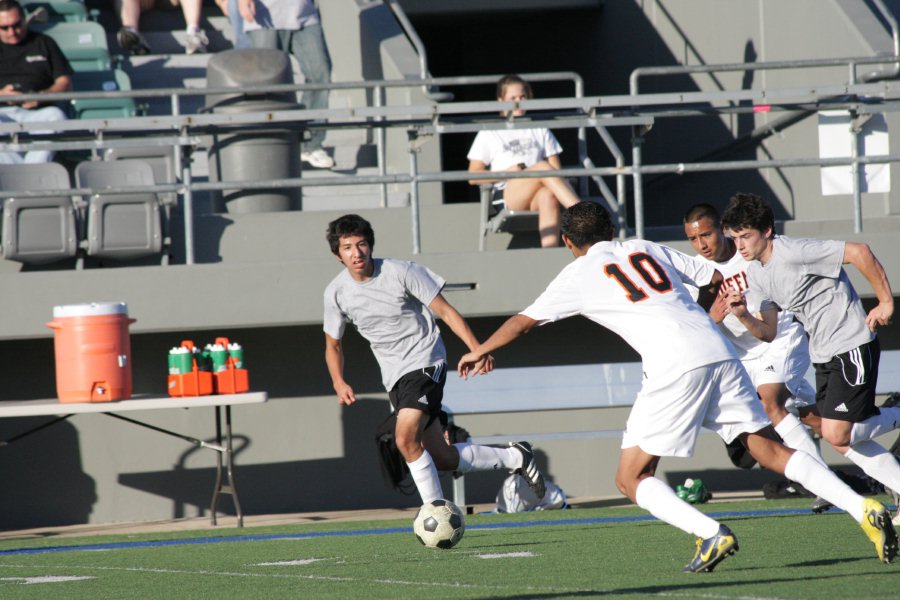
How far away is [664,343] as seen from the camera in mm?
6164

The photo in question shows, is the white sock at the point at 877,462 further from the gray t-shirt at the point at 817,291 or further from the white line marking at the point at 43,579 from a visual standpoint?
the white line marking at the point at 43,579

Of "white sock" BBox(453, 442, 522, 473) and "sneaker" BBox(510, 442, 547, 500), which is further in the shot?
"sneaker" BBox(510, 442, 547, 500)

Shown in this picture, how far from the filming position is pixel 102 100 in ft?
45.9

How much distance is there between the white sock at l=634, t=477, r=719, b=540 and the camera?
5805mm

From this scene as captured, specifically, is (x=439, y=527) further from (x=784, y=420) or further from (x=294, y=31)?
(x=294, y=31)

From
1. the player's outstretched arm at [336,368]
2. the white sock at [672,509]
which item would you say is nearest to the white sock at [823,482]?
the white sock at [672,509]

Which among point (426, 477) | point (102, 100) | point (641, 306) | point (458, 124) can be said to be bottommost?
point (426, 477)

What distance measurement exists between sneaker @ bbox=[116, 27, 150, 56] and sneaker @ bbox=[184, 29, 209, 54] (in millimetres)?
463

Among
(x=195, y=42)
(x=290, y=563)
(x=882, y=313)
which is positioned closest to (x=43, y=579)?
(x=290, y=563)

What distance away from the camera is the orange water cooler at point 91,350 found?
10.2m

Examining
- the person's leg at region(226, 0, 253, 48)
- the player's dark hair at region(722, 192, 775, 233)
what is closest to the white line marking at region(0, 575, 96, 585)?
the player's dark hair at region(722, 192, 775, 233)

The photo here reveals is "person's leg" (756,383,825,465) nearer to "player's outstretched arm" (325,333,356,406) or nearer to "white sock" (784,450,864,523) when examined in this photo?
"white sock" (784,450,864,523)

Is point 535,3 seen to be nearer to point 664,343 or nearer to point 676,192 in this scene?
point 676,192

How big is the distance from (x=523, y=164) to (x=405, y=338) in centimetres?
324
